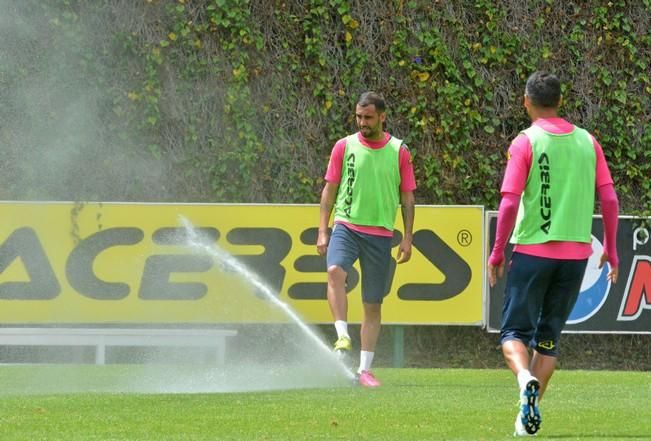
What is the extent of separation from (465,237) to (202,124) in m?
2.72

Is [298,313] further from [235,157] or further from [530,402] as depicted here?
[530,402]

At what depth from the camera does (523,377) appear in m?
6.84

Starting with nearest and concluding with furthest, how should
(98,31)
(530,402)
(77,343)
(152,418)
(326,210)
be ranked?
1. (530,402)
2. (152,418)
3. (326,210)
4. (77,343)
5. (98,31)

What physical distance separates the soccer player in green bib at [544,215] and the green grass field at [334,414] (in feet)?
1.99

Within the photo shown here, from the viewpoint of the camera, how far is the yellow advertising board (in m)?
12.8

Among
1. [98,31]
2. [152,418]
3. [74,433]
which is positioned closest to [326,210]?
[152,418]

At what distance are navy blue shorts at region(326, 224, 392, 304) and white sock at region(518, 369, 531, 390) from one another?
10.7 ft

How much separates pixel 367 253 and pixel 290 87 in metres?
4.20

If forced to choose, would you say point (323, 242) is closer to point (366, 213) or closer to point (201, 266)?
point (366, 213)

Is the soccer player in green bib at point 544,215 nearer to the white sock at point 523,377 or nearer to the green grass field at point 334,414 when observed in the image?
the white sock at point 523,377

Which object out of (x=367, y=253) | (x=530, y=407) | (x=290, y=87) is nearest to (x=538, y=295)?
(x=530, y=407)

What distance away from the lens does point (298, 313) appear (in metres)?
13.2

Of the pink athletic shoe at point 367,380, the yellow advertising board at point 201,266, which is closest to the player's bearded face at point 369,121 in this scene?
the pink athletic shoe at point 367,380

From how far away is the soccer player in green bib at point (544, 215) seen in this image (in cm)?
709
